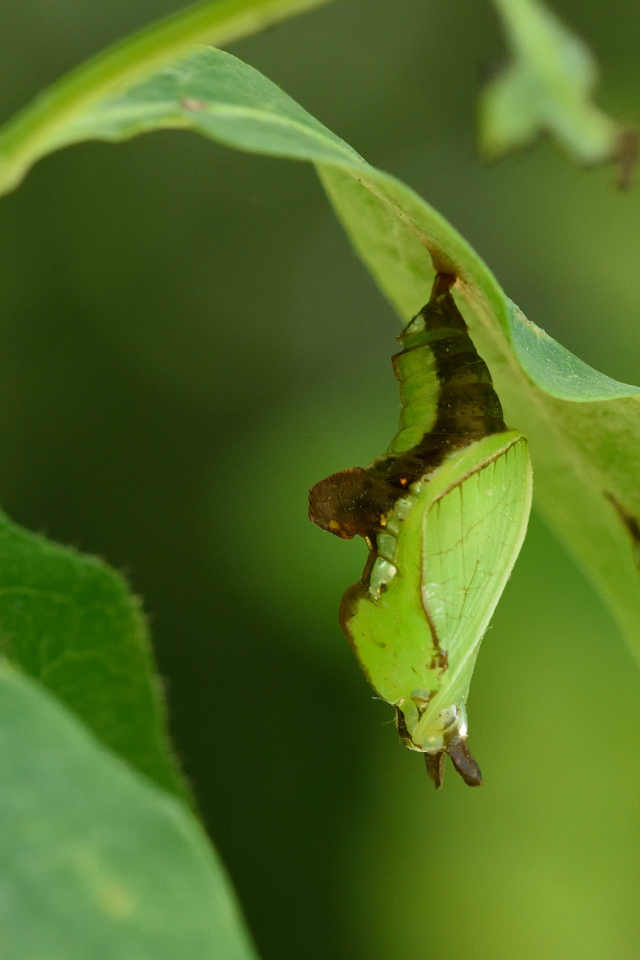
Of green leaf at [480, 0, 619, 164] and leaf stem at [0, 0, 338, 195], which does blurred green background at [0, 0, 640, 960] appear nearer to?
green leaf at [480, 0, 619, 164]

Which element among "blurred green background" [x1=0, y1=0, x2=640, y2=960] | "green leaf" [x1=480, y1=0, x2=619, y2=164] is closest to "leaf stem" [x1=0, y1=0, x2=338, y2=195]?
"green leaf" [x1=480, y1=0, x2=619, y2=164]

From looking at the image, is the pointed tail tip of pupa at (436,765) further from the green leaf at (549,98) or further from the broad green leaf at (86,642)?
the green leaf at (549,98)

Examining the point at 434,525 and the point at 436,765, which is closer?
the point at 434,525

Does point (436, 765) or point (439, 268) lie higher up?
point (439, 268)

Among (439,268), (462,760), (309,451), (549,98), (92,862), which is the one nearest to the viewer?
(92,862)

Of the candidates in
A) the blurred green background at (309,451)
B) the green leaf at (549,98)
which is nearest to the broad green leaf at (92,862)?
the green leaf at (549,98)

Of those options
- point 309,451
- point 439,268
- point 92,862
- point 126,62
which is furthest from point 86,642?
point 309,451

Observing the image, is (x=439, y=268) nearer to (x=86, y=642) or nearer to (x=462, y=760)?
(x=86, y=642)
